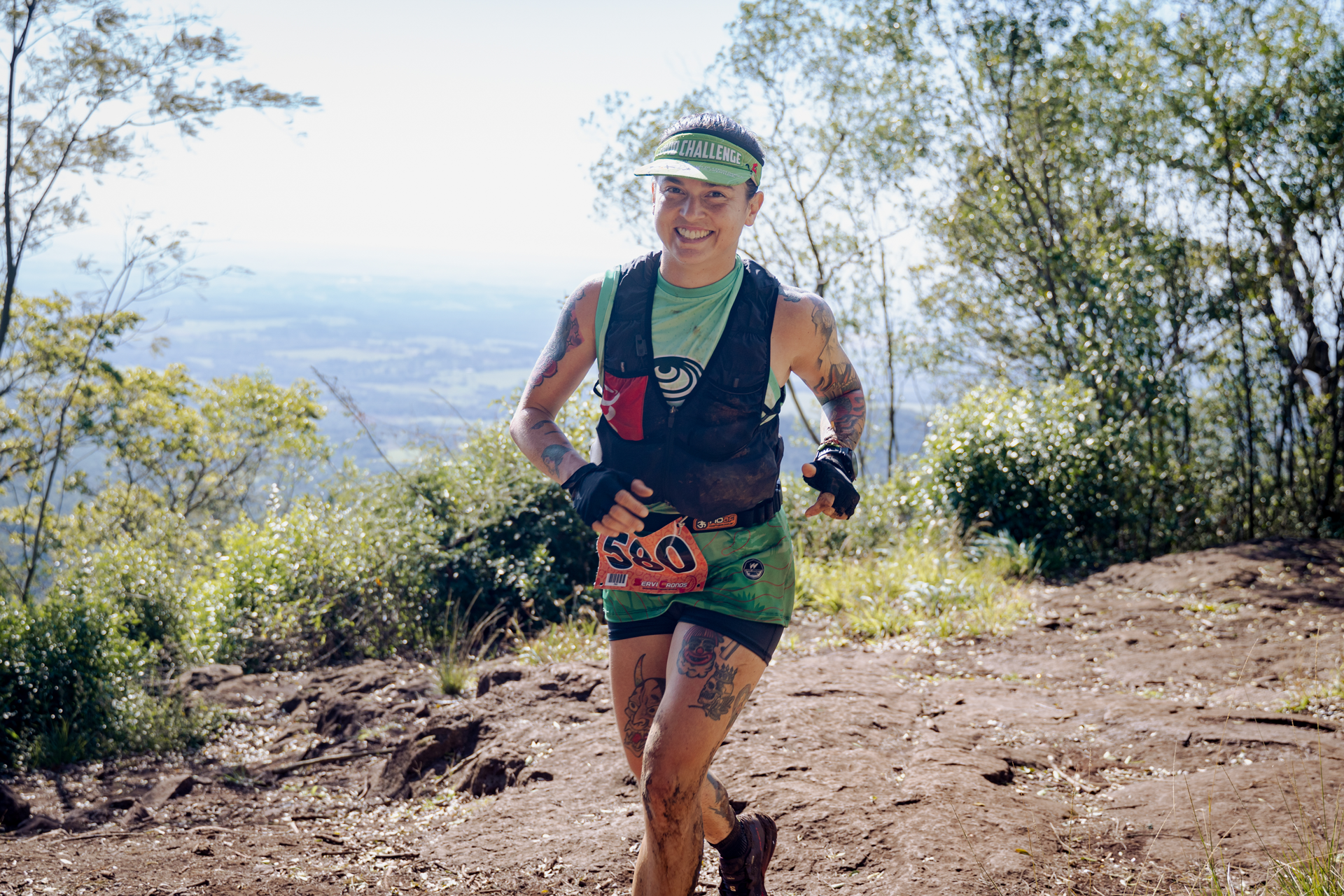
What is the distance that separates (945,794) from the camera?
10.7ft

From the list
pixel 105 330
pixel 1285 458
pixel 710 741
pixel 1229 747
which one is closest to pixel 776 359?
pixel 710 741

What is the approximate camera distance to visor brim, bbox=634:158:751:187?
225 cm

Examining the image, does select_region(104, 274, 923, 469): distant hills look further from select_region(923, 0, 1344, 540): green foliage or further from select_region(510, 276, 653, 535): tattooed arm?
select_region(510, 276, 653, 535): tattooed arm

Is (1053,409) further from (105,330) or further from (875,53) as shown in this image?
(105,330)

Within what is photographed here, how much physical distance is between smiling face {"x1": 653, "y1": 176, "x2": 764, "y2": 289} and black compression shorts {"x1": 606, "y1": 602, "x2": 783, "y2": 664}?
817 mm

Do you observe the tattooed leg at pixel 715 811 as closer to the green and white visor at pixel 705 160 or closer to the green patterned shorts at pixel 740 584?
the green patterned shorts at pixel 740 584

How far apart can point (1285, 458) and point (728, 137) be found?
31.9 ft

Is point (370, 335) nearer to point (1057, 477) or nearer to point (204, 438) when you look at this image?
point (204, 438)

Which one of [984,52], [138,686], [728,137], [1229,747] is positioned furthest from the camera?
[984,52]

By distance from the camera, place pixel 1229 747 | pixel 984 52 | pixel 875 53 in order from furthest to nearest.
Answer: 1. pixel 875 53
2. pixel 984 52
3. pixel 1229 747

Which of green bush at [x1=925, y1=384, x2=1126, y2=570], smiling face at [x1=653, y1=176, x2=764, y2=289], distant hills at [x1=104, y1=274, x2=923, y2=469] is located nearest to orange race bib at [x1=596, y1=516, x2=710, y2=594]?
smiling face at [x1=653, y1=176, x2=764, y2=289]

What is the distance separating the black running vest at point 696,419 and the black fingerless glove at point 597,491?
0.61 ft

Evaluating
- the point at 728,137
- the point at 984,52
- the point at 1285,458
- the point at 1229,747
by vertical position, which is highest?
the point at 984,52

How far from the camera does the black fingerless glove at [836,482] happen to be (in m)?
2.27
